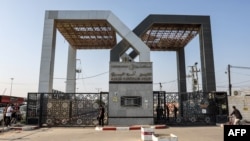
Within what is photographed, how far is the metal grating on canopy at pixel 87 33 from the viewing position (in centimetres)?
2398

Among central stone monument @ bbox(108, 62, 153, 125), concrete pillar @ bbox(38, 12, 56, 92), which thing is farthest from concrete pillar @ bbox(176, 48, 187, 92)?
concrete pillar @ bbox(38, 12, 56, 92)

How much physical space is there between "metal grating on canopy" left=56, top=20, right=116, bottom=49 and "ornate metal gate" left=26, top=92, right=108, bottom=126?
259 inches

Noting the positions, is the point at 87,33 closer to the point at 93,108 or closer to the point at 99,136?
the point at 93,108

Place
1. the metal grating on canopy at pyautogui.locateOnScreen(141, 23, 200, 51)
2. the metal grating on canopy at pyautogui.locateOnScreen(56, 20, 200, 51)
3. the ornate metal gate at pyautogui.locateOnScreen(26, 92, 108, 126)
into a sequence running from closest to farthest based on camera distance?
the ornate metal gate at pyautogui.locateOnScreen(26, 92, 108, 126)
the metal grating on canopy at pyautogui.locateOnScreen(56, 20, 200, 51)
the metal grating on canopy at pyautogui.locateOnScreen(141, 23, 200, 51)

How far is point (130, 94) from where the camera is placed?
65.9ft

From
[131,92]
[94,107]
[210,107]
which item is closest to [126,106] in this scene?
[131,92]

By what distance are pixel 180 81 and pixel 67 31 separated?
13605 mm

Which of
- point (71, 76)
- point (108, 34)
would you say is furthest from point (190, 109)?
point (71, 76)

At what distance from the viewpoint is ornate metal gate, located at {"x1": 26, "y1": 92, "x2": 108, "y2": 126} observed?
66.7ft

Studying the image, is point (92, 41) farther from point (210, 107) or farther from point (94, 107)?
point (210, 107)

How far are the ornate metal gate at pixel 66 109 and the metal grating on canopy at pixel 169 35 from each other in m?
8.32

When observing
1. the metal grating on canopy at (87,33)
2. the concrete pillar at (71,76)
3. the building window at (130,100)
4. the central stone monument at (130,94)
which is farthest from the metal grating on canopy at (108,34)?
the building window at (130,100)

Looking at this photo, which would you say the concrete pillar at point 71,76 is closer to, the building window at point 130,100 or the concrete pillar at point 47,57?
the concrete pillar at point 47,57

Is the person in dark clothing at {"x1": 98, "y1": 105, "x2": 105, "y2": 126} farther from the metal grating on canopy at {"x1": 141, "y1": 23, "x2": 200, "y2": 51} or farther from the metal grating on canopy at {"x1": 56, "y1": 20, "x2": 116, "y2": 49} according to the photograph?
the metal grating on canopy at {"x1": 141, "y1": 23, "x2": 200, "y2": 51}
